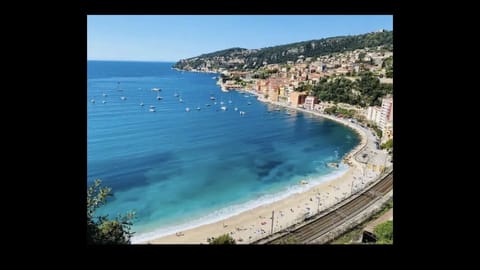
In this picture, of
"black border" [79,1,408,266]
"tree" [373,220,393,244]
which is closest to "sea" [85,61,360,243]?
"tree" [373,220,393,244]

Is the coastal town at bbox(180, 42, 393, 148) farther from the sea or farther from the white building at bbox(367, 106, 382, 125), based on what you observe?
the sea

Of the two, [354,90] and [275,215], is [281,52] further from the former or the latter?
[275,215]

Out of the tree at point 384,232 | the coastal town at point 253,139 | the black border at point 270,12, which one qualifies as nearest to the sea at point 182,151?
the coastal town at point 253,139

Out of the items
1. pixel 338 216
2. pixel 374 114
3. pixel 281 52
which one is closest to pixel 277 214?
pixel 338 216

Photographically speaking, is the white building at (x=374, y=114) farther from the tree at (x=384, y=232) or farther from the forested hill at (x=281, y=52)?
the tree at (x=384, y=232)
